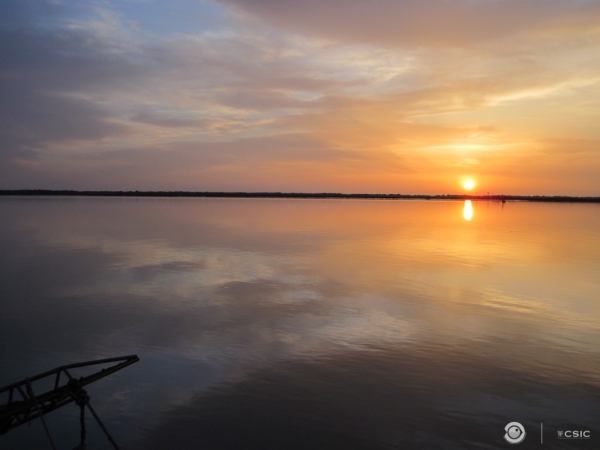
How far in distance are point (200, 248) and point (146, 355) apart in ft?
67.7

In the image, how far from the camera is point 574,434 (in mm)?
8289

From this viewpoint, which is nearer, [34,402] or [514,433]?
[34,402]

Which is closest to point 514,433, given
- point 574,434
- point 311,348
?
point 574,434

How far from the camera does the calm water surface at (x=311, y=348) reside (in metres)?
8.41

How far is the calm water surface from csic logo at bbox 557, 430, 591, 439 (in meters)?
0.14

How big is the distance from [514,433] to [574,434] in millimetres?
1067

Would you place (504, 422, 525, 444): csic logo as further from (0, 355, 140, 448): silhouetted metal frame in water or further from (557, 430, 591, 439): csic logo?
(0, 355, 140, 448): silhouetted metal frame in water

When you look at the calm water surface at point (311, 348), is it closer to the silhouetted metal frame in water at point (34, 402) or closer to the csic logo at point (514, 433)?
the csic logo at point (514, 433)

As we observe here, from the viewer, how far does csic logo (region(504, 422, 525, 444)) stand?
8117 mm

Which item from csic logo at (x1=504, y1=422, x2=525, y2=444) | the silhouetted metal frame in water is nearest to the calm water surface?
csic logo at (x1=504, y1=422, x2=525, y2=444)

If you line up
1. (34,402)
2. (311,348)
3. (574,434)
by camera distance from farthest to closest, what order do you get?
(311,348), (574,434), (34,402)

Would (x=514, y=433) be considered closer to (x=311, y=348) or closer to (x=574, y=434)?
(x=574, y=434)

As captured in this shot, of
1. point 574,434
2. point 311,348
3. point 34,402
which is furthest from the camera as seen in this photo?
point 311,348

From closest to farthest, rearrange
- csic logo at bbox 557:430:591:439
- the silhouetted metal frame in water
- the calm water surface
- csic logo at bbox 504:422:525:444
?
1. the silhouetted metal frame in water
2. csic logo at bbox 504:422:525:444
3. csic logo at bbox 557:430:591:439
4. the calm water surface
